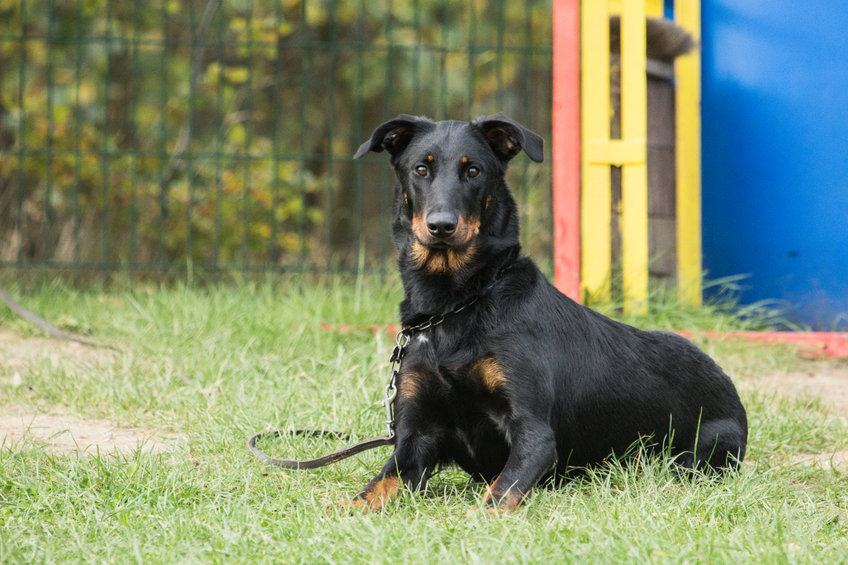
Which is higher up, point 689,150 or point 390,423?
point 689,150

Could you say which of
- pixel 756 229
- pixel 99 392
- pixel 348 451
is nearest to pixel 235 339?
pixel 99 392

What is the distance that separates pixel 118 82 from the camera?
8648 millimetres

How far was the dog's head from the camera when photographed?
109 inches

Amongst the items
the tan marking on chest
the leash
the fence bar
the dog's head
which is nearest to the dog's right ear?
the dog's head

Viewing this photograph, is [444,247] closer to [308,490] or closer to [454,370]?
[454,370]

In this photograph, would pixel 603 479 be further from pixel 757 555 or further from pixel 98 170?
pixel 98 170

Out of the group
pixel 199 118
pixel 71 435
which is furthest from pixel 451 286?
pixel 199 118

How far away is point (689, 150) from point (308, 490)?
11.9ft

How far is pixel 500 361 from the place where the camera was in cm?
262

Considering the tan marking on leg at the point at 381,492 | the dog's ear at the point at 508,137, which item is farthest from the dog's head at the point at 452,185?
the tan marking on leg at the point at 381,492

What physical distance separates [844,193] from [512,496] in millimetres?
3433

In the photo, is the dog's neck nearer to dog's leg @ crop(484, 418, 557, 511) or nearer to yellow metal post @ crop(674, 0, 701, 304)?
dog's leg @ crop(484, 418, 557, 511)

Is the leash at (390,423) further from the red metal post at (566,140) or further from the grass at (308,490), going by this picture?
the red metal post at (566,140)

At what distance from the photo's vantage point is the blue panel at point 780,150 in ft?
16.8
